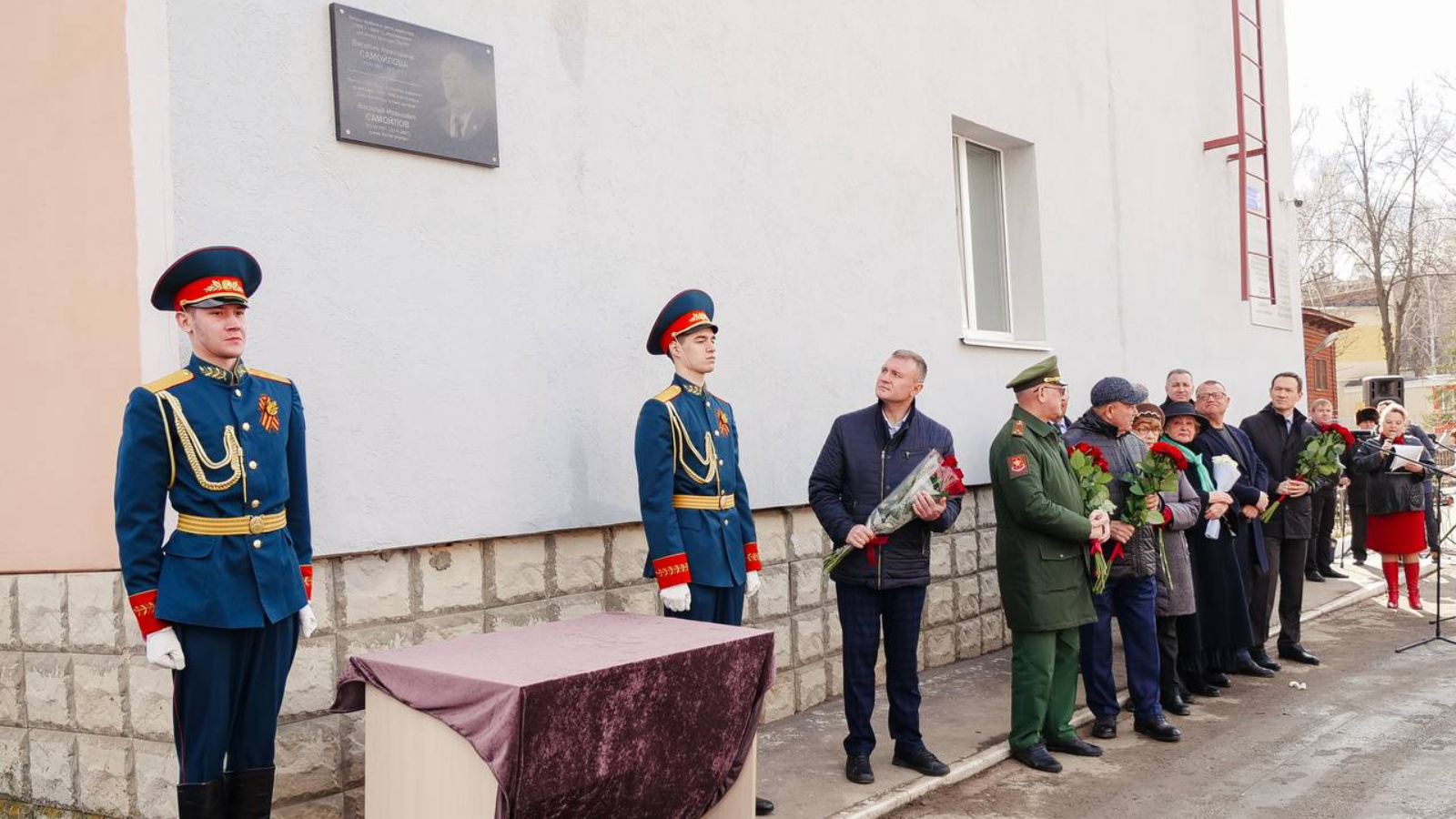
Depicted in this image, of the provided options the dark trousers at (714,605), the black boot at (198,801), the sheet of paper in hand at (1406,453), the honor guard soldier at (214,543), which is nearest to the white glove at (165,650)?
the honor guard soldier at (214,543)

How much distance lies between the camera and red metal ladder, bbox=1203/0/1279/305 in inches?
472

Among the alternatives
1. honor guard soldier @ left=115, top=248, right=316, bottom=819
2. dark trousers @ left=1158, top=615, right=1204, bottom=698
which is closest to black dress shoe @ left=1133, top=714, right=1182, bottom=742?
dark trousers @ left=1158, top=615, right=1204, bottom=698

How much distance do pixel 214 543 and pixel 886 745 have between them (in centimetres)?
355

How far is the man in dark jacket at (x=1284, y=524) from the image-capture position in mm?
8047

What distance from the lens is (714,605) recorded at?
4.99 meters

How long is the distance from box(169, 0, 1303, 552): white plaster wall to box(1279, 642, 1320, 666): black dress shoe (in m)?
2.34

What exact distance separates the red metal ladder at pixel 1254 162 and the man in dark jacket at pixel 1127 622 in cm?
627

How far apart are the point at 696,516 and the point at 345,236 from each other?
5.68 ft

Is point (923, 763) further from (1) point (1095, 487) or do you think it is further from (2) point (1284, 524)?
→ (2) point (1284, 524)

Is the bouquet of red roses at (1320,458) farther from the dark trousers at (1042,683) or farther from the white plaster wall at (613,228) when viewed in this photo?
the dark trousers at (1042,683)

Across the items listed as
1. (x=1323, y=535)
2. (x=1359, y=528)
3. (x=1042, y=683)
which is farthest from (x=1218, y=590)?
(x=1359, y=528)

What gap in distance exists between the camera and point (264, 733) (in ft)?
12.3

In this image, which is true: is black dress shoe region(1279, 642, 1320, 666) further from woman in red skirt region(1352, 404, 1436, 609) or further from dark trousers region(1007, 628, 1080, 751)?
dark trousers region(1007, 628, 1080, 751)

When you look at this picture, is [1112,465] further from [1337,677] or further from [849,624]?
[1337,677]
